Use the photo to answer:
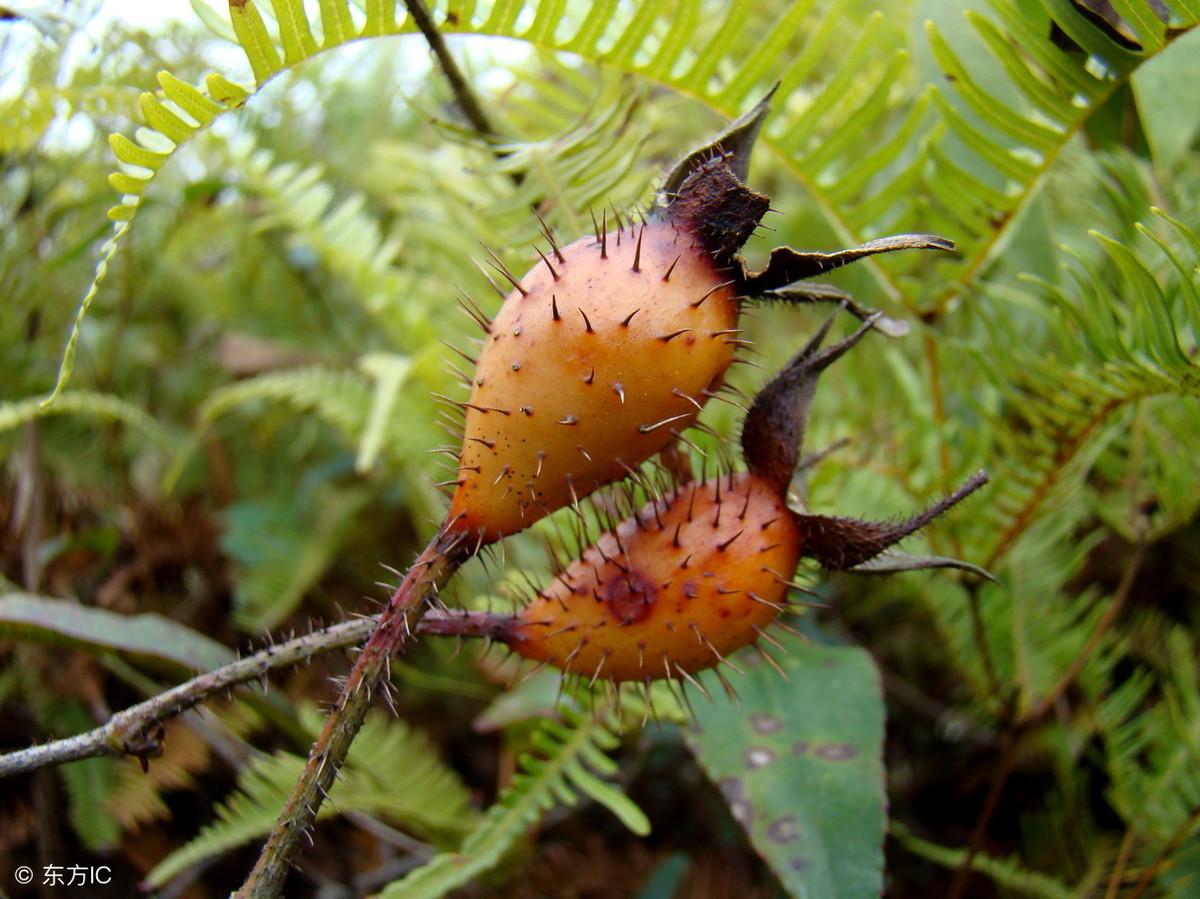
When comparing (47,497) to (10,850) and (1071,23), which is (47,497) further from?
(1071,23)

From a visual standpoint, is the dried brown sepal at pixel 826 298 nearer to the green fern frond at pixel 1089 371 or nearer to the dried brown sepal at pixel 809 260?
the dried brown sepal at pixel 809 260

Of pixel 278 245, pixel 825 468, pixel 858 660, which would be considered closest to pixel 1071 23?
pixel 825 468

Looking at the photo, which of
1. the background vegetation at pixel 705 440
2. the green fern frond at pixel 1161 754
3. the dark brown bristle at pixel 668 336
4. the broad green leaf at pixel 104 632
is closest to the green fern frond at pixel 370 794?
the background vegetation at pixel 705 440

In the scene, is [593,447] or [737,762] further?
[737,762]

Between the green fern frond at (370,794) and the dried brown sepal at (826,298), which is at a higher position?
the dried brown sepal at (826,298)

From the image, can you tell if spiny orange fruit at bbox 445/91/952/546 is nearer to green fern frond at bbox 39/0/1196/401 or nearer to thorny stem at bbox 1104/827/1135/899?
green fern frond at bbox 39/0/1196/401

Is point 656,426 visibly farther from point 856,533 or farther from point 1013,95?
point 1013,95

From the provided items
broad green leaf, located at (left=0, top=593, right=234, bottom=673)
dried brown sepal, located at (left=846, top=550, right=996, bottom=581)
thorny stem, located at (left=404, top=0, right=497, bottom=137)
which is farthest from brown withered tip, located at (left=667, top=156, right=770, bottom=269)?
broad green leaf, located at (left=0, top=593, right=234, bottom=673)
